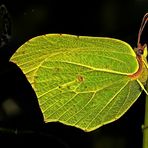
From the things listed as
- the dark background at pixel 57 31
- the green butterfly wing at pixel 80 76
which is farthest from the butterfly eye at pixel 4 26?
the green butterfly wing at pixel 80 76

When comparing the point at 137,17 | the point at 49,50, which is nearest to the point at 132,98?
the point at 49,50

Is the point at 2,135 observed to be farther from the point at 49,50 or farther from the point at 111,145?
the point at 49,50

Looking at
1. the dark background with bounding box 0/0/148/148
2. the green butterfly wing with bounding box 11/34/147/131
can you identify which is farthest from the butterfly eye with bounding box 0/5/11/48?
the green butterfly wing with bounding box 11/34/147/131

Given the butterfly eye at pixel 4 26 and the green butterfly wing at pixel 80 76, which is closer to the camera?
the green butterfly wing at pixel 80 76

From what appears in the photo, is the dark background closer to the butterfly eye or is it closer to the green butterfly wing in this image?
the butterfly eye

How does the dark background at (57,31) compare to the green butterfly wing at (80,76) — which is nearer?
the green butterfly wing at (80,76)

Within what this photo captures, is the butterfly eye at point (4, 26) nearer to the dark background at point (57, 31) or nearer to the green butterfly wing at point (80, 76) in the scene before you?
the dark background at point (57, 31)
